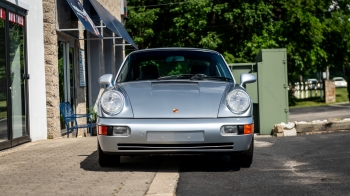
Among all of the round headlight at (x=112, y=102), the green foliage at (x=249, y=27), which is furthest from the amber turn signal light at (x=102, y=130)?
the green foliage at (x=249, y=27)

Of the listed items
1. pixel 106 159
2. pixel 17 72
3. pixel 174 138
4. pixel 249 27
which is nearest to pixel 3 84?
pixel 17 72

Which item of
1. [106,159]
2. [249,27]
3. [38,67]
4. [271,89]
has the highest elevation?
[249,27]

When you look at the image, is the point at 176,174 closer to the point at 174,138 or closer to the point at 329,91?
the point at 174,138

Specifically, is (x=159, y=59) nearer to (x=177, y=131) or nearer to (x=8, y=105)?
(x=177, y=131)

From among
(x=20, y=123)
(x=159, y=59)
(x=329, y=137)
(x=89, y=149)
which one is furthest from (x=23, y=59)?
(x=329, y=137)

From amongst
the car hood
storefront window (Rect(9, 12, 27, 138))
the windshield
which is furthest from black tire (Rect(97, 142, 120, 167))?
storefront window (Rect(9, 12, 27, 138))

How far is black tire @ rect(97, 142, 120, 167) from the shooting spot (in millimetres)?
7809

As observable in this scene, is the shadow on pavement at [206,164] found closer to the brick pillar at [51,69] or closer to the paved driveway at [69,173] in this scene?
the paved driveway at [69,173]

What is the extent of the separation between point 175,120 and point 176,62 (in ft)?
5.81

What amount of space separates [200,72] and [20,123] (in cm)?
460

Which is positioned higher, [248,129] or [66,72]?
[66,72]

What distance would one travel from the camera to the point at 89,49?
19.8m

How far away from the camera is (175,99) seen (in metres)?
7.55

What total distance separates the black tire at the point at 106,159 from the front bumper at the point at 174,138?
333 millimetres
